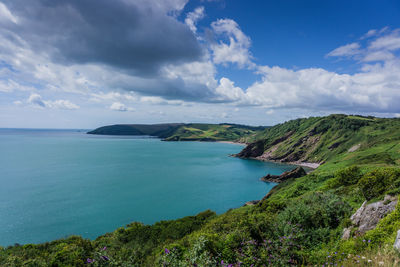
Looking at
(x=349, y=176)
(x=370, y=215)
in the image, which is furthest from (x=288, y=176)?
(x=370, y=215)

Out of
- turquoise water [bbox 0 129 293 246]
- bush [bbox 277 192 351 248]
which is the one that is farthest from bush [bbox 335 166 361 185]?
turquoise water [bbox 0 129 293 246]

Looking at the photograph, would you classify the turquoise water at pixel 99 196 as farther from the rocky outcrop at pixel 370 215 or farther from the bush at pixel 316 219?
the rocky outcrop at pixel 370 215

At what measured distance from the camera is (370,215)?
1270 centimetres

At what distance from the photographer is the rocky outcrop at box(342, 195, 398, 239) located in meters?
12.2

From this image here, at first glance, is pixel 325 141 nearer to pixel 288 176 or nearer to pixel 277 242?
pixel 288 176

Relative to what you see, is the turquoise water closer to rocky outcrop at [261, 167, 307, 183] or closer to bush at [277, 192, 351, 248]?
rocky outcrop at [261, 167, 307, 183]

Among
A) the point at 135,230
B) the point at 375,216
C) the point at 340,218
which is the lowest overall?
the point at 135,230

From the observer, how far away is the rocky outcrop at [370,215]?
Answer: 1216cm

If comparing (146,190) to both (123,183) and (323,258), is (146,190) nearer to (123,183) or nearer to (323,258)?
(123,183)

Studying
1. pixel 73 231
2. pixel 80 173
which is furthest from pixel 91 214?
pixel 80 173

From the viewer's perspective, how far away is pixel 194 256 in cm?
1030

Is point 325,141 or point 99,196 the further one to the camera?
point 325,141

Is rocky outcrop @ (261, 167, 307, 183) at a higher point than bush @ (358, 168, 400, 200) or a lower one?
lower

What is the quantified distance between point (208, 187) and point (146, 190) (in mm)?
25249
